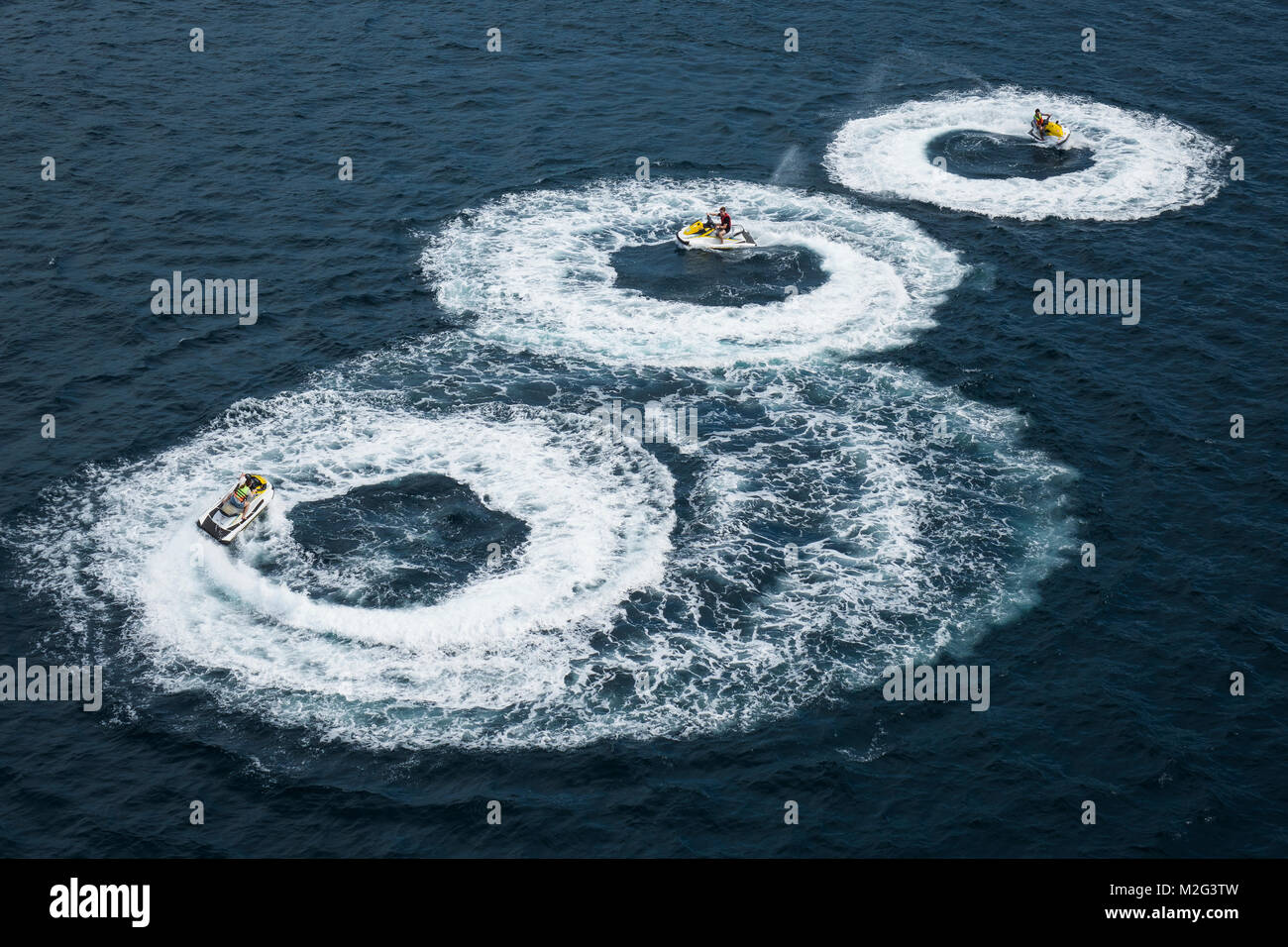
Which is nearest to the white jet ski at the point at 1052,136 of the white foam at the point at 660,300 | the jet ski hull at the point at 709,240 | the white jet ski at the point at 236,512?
the white foam at the point at 660,300

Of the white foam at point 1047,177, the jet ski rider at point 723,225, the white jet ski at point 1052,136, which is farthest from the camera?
the white jet ski at point 1052,136

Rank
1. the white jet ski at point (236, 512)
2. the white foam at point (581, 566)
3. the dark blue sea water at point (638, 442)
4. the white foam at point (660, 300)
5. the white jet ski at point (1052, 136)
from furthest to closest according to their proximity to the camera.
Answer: the white jet ski at point (1052, 136) < the white foam at point (660, 300) < the white jet ski at point (236, 512) < the white foam at point (581, 566) < the dark blue sea water at point (638, 442)

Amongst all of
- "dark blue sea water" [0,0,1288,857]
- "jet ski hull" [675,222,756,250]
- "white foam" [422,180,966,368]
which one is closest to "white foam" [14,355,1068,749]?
"dark blue sea water" [0,0,1288,857]

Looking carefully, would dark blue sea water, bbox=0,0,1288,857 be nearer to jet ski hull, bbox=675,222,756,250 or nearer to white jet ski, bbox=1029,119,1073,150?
jet ski hull, bbox=675,222,756,250

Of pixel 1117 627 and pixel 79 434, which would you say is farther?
pixel 79 434

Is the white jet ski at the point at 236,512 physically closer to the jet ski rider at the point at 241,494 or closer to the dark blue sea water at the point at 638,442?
the jet ski rider at the point at 241,494
